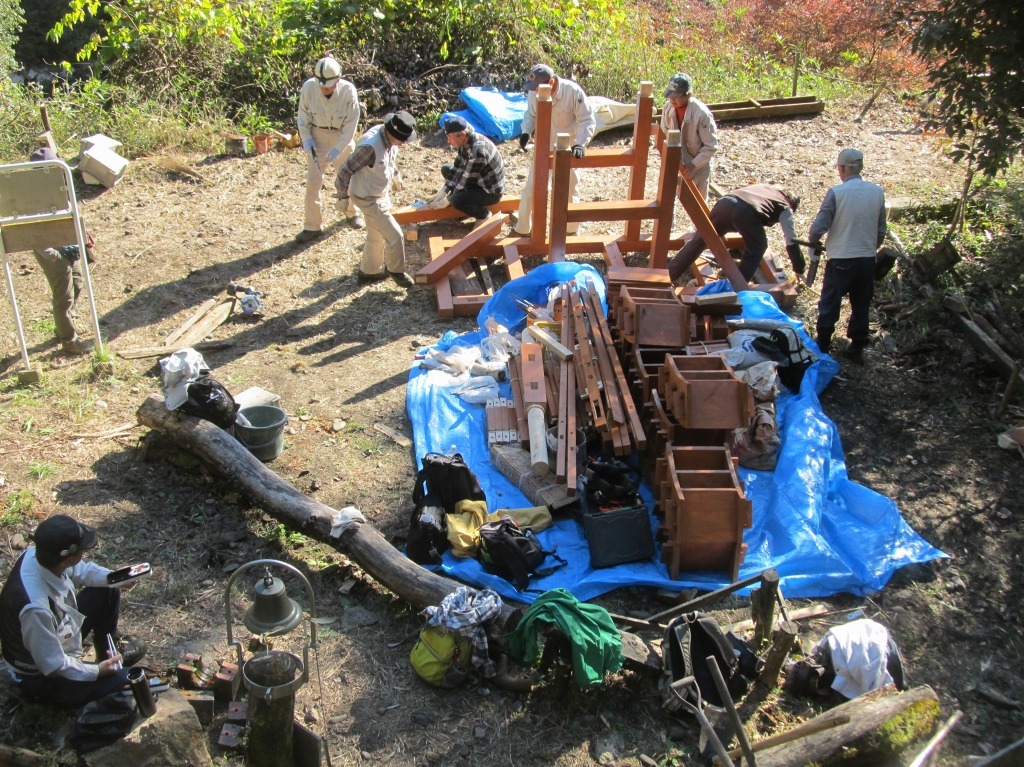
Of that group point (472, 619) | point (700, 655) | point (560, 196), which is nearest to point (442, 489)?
point (472, 619)

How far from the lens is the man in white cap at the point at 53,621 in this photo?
420 centimetres

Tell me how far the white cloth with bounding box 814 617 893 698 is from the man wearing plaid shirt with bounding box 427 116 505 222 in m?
6.49

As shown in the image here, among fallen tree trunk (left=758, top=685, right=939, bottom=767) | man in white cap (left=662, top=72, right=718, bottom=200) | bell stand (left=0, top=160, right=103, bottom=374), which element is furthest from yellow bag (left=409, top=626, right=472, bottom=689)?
man in white cap (left=662, top=72, right=718, bottom=200)

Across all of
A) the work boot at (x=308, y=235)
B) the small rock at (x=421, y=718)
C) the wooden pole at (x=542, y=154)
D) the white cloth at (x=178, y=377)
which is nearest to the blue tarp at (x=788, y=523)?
the small rock at (x=421, y=718)

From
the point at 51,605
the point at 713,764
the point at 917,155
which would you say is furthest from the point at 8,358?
the point at 917,155

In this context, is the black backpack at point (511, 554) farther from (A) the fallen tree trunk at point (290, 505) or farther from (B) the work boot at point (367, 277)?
(B) the work boot at point (367, 277)

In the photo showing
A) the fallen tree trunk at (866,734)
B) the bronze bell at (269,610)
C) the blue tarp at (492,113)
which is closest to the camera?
the bronze bell at (269,610)

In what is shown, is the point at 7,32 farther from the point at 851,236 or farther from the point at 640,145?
the point at 851,236

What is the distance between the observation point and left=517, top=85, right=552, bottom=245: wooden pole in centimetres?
937

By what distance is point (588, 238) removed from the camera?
400 inches

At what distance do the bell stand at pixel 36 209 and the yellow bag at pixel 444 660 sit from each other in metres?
4.52

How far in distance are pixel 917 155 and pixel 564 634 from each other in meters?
10.8

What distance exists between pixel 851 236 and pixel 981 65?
91.4 inches

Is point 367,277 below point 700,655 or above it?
above
